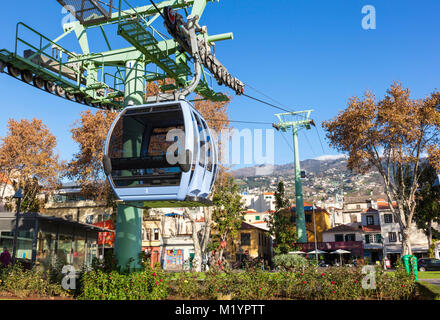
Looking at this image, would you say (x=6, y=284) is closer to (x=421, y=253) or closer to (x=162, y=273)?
(x=162, y=273)

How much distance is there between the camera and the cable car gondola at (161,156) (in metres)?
7.89

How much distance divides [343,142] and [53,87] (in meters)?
23.7

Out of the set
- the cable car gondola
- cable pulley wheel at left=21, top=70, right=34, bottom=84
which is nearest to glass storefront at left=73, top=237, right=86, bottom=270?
cable pulley wheel at left=21, top=70, right=34, bottom=84

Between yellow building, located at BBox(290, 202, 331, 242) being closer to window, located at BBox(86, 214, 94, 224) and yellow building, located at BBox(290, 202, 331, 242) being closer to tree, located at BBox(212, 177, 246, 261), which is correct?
tree, located at BBox(212, 177, 246, 261)

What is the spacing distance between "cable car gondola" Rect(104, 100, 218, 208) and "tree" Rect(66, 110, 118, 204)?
28.4 m

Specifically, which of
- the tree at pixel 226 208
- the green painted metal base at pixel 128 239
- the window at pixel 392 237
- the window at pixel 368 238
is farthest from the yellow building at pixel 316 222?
the green painted metal base at pixel 128 239

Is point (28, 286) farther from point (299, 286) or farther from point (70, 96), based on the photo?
point (299, 286)

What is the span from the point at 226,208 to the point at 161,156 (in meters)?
27.9

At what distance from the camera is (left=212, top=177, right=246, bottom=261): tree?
35000 millimetres

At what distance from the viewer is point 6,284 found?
1370cm

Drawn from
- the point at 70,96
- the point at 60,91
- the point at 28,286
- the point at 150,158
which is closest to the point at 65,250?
the point at 28,286

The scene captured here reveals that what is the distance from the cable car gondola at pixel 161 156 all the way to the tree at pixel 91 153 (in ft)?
93.1

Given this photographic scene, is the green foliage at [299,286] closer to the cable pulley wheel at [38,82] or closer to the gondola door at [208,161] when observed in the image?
the gondola door at [208,161]

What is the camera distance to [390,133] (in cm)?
2816
